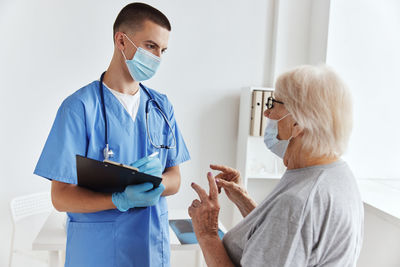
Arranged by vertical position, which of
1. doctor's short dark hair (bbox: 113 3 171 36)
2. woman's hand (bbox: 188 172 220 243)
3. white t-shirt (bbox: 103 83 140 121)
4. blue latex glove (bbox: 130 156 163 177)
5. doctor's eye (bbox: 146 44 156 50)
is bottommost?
woman's hand (bbox: 188 172 220 243)

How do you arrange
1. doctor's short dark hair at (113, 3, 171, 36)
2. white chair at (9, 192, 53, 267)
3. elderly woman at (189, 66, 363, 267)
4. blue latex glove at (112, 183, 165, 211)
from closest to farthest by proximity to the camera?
elderly woman at (189, 66, 363, 267) < blue latex glove at (112, 183, 165, 211) < doctor's short dark hair at (113, 3, 171, 36) < white chair at (9, 192, 53, 267)

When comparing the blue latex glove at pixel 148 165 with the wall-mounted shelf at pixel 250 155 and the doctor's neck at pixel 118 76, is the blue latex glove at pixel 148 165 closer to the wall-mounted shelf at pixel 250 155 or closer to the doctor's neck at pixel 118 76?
the doctor's neck at pixel 118 76

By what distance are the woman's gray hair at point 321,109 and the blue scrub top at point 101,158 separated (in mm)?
618

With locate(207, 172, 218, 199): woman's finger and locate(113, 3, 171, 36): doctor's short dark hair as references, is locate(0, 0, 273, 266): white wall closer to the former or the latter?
locate(113, 3, 171, 36): doctor's short dark hair

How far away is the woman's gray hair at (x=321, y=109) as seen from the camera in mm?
938

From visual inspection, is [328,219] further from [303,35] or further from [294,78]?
[303,35]

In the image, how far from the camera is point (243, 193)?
138 cm

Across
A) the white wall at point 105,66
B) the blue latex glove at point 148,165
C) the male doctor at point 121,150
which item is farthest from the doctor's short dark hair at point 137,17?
the white wall at point 105,66

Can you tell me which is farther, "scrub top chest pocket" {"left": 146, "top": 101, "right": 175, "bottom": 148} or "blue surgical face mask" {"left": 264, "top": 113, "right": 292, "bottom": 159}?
"scrub top chest pocket" {"left": 146, "top": 101, "right": 175, "bottom": 148}

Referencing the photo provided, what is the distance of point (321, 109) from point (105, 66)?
2.03 metres

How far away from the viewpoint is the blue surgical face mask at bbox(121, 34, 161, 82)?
4.42 feet

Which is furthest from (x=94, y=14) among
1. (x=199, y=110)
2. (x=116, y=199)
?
(x=116, y=199)

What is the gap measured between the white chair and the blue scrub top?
1290mm

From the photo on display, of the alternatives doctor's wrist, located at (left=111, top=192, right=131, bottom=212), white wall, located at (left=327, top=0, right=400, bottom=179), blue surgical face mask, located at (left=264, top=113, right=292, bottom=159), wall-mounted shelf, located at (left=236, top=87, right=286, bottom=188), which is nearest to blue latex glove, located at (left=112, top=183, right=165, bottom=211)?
doctor's wrist, located at (left=111, top=192, right=131, bottom=212)
